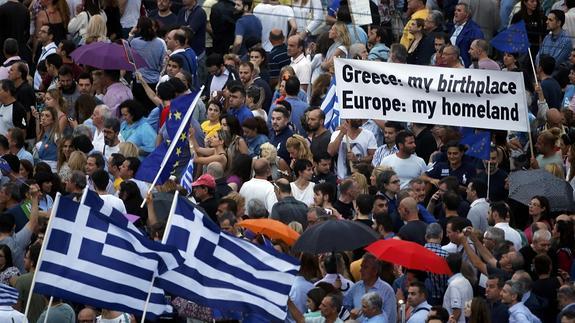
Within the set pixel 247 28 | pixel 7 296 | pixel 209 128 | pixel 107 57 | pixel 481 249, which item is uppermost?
pixel 7 296

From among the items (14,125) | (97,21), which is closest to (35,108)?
(14,125)

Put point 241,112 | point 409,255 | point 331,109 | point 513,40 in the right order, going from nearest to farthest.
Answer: point 409,255
point 241,112
point 331,109
point 513,40

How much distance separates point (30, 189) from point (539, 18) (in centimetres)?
920

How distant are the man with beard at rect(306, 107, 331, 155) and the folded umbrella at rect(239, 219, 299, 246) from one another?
356 cm

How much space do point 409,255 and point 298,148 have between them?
13.9ft

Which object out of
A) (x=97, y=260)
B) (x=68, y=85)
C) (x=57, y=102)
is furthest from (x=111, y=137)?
Result: (x=97, y=260)

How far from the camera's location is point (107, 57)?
91.6 ft

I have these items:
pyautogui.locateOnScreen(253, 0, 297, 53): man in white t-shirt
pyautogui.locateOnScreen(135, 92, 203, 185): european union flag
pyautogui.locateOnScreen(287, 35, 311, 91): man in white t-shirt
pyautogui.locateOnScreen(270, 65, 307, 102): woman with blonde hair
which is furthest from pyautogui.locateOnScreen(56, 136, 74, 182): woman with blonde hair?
pyautogui.locateOnScreen(253, 0, 297, 53): man in white t-shirt

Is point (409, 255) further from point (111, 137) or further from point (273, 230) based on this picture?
point (111, 137)

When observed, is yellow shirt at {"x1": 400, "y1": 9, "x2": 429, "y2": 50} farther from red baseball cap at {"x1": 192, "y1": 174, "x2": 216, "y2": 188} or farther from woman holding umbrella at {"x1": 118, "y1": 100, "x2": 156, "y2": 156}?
red baseball cap at {"x1": 192, "y1": 174, "x2": 216, "y2": 188}

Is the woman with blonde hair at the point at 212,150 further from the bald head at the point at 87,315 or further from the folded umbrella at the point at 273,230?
the bald head at the point at 87,315

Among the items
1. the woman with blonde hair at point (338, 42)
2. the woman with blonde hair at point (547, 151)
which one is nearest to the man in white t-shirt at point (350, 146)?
the woman with blonde hair at point (547, 151)

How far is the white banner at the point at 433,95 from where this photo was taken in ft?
80.1

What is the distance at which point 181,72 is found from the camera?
90.3 ft
